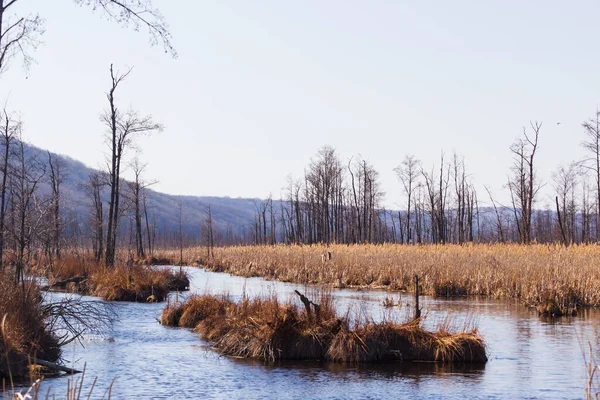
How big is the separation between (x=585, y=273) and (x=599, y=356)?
10223 millimetres

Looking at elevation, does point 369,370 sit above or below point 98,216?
below

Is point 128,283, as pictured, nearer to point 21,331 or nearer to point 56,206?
point 56,206

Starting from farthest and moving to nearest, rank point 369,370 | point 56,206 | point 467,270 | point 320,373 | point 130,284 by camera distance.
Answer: point 56,206, point 467,270, point 130,284, point 369,370, point 320,373

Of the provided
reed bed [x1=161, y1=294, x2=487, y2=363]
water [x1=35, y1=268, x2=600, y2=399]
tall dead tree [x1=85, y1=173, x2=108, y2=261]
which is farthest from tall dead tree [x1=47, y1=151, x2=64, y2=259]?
reed bed [x1=161, y1=294, x2=487, y2=363]

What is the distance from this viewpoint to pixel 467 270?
26203 mm

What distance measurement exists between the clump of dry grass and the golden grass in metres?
13.8

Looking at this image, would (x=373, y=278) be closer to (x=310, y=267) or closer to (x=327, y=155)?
(x=310, y=267)

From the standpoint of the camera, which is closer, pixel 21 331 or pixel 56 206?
pixel 21 331

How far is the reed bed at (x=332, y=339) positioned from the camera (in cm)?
1343

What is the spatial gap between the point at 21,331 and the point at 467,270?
58.8 feet

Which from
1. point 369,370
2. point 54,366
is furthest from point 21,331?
point 369,370

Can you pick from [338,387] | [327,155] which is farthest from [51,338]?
[327,155]

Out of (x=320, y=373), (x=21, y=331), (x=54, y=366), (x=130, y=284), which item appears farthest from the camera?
(x=130, y=284)

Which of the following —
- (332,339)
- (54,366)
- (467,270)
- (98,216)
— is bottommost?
(54,366)
